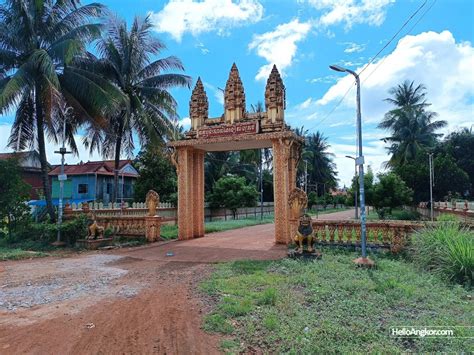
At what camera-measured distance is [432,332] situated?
156 inches

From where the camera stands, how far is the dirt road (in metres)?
4.04

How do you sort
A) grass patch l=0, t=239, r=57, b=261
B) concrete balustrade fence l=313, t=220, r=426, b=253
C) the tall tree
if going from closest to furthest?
concrete balustrade fence l=313, t=220, r=426, b=253
grass patch l=0, t=239, r=57, b=261
the tall tree

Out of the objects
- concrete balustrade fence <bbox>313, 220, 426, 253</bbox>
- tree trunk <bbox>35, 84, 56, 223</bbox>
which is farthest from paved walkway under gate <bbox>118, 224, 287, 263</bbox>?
tree trunk <bbox>35, 84, 56, 223</bbox>

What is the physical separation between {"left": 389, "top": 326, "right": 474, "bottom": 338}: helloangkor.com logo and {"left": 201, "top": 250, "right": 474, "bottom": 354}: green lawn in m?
0.09

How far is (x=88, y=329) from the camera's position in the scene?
14.7 ft

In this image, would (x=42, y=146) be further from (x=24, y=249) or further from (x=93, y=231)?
(x=93, y=231)

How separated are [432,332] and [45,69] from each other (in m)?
14.2

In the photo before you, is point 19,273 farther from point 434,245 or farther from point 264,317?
point 434,245

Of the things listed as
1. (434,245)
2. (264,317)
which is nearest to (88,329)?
(264,317)

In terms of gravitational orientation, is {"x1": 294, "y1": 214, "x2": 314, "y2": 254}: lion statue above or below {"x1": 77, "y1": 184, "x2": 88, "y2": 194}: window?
below

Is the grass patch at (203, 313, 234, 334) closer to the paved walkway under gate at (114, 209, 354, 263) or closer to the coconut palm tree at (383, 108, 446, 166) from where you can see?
the paved walkway under gate at (114, 209, 354, 263)

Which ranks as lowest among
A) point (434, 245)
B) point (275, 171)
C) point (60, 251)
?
point (60, 251)

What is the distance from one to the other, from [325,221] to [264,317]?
6.59 m

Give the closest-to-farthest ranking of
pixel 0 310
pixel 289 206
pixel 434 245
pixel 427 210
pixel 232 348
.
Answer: pixel 232 348 < pixel 0 310 < pixel 434 245 < pixel 289 206 < pixel 427 210
